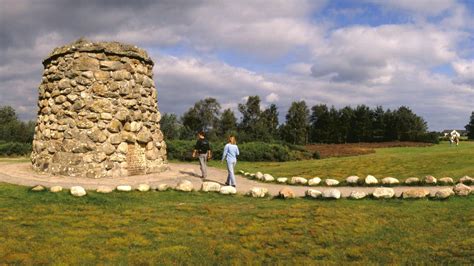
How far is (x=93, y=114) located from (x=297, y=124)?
60.8 m

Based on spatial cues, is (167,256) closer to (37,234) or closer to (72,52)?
(37,234)

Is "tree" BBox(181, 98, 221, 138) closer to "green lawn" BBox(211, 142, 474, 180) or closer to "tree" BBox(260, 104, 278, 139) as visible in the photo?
"tree" BBox(260, 104, 278, 139)

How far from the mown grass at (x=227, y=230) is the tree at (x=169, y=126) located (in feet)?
131

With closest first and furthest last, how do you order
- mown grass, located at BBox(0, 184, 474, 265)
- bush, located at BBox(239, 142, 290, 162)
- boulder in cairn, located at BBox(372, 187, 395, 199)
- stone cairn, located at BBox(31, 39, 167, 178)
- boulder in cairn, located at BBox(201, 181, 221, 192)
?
mown grass, located at BBox(0, 184, 474, 265) < boulder in cairn, located at BBox(372, 187, 395, 199) < boulder in cairn, located at BBox(201, 181, 221, 192) < stone cairn, located at BBox(31, 39, 167, 178) < bush, located at BBox(239, 142, 290, 162)

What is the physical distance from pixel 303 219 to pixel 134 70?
11651 mm

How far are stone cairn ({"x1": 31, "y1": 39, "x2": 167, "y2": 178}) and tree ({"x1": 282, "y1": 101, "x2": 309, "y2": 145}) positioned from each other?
2117 inches

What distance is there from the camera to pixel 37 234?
8.35m

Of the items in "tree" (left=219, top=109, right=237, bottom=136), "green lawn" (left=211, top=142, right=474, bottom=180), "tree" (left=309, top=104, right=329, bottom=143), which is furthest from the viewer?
"tree" (left=309, top=104, right=329, bottom=143)

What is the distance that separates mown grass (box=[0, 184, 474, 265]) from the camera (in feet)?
23.5

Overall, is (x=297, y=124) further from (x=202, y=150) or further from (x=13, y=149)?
(x=202, y=150)

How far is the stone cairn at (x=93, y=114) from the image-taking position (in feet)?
55.9

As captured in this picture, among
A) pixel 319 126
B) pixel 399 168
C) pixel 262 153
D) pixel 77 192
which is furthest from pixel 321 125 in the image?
pixel 77 192

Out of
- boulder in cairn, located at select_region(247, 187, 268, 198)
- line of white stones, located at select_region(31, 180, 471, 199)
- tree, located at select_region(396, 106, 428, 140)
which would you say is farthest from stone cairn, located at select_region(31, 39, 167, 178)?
tree, located at select_region(396, 106, 428, 140)

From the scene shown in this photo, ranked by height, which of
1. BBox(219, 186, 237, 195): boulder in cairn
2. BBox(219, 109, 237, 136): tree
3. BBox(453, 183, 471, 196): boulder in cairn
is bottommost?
BBox(219, 186, 237, 195): boulder in cairn
